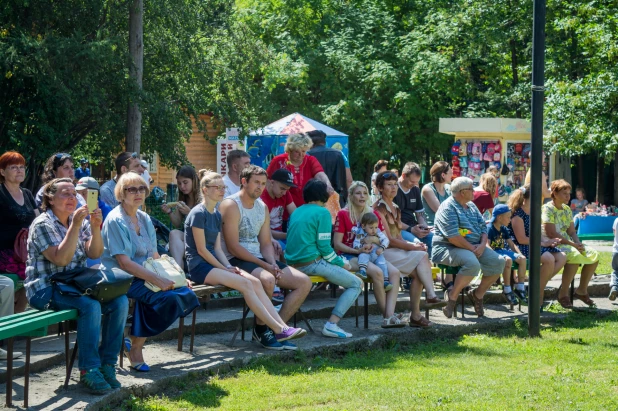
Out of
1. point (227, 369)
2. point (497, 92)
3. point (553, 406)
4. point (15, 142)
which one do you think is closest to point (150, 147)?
point (15, 142)

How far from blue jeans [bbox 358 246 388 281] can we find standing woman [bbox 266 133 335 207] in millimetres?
1212

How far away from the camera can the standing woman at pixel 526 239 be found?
11.3m

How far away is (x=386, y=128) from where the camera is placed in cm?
3009

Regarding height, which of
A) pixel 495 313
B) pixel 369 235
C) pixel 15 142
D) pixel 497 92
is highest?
pixel 497 92

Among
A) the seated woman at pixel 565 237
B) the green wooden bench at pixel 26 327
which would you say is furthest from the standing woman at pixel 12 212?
the seated woman at pixel 565 237

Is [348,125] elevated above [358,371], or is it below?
above

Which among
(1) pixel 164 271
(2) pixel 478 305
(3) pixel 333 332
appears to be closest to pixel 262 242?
(3) pixel 333 332

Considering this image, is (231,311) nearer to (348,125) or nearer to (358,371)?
(358,371)

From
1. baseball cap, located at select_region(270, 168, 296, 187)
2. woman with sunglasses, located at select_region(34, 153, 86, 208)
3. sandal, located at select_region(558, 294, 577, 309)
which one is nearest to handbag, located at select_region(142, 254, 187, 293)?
woman with sunglasses, located at select_region(34, 153, 86, 208)

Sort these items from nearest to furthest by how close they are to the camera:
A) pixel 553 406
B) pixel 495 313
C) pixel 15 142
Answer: pixel 553 406
pixel 495 313
pixel 15 142

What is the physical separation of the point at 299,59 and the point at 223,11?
8.86 metres

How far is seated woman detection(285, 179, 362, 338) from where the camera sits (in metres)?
8.91

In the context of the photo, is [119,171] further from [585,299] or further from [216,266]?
[585,299]

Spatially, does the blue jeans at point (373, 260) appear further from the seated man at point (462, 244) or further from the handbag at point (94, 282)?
the handbag at point (94, 282)
